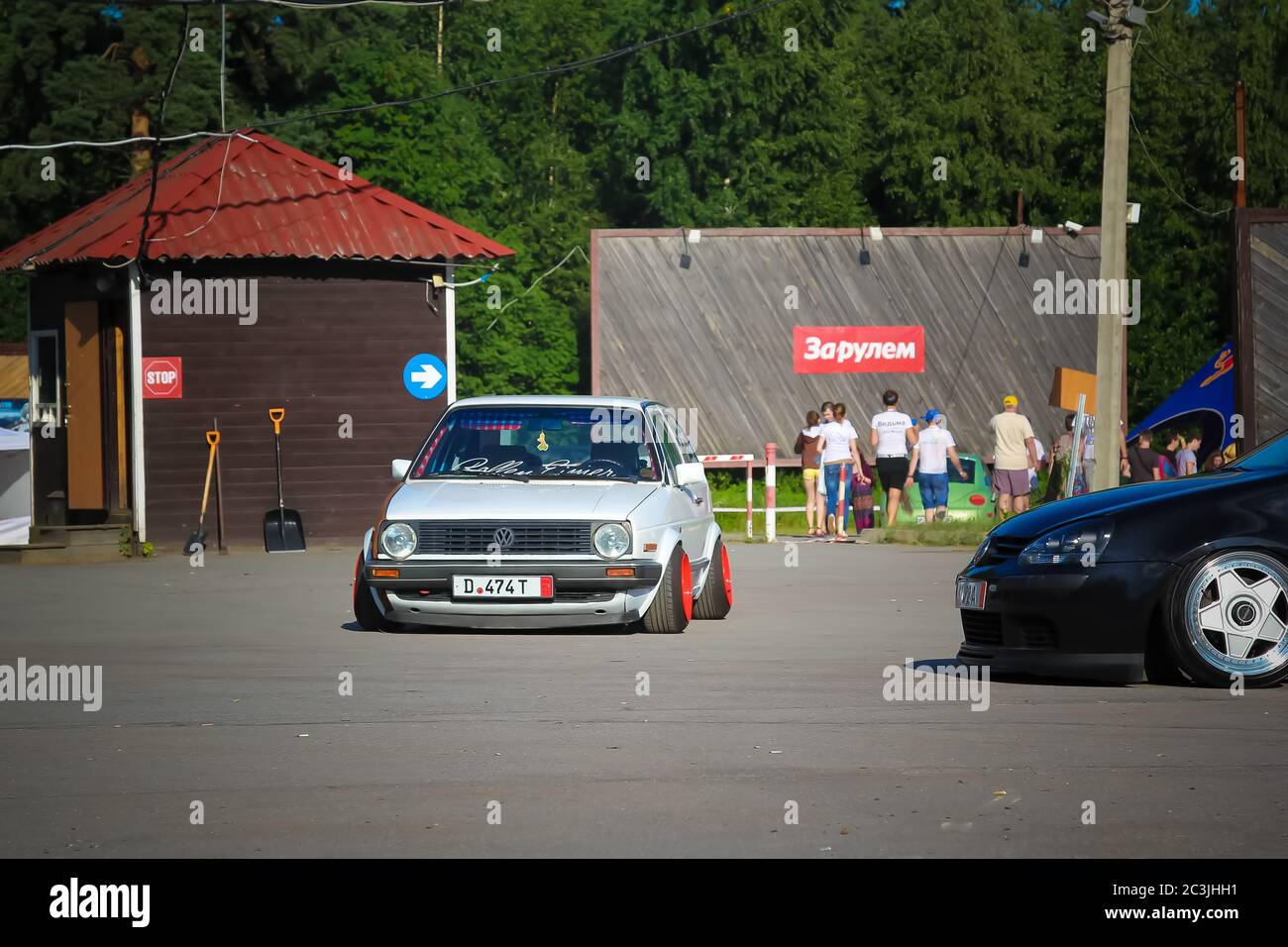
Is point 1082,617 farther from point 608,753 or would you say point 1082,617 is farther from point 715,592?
point 715,592

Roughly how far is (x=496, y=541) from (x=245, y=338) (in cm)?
1259

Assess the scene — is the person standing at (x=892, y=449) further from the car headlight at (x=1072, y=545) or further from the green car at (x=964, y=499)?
the car headlight at (x=1072, y=545)

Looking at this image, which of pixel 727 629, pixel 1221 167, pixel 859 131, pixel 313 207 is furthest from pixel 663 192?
pixel 727 629

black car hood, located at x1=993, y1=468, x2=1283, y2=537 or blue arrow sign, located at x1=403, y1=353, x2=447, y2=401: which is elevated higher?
blue arrow sign, located at x1=403, y1=353, x2=447, y2=401

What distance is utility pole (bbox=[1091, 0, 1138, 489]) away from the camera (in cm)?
2073

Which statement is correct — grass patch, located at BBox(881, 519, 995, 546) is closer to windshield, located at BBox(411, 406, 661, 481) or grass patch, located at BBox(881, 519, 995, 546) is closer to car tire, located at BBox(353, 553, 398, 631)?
windshield, located at BBox(411, 406, 661, 481)

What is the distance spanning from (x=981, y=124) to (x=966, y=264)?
1524 centimetres

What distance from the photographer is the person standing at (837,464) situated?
25.4 meters
